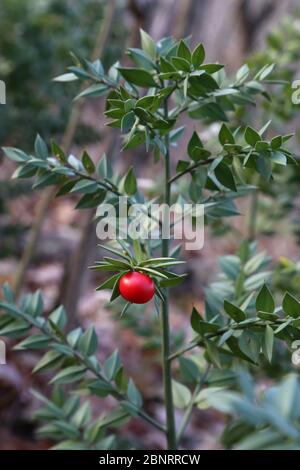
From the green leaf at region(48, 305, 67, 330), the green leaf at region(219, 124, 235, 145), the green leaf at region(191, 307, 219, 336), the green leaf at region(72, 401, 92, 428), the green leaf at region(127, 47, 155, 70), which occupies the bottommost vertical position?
the green leaf at region(72, 401, 92, 428)

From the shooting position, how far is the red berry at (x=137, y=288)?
0.56m

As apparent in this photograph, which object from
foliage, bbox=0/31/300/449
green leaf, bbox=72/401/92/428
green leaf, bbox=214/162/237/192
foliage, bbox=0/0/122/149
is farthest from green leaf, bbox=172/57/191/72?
foliage, bbox=0/0/122/149

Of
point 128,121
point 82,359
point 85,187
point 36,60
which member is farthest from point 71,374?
point 36,60

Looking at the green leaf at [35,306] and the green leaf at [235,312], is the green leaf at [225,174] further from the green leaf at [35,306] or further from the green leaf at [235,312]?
the green leaf at [35,306]

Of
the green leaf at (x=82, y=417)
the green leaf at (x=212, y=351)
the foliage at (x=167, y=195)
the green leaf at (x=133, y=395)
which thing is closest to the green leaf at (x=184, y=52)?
the foliage at (x=167, y=195)

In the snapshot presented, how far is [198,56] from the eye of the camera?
0.62 m

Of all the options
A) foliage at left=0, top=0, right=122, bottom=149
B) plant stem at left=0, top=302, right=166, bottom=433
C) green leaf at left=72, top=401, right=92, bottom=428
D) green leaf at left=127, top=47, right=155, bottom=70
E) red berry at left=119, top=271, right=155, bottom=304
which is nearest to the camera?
red berry at left=119, top=271, right=155, bottom=304

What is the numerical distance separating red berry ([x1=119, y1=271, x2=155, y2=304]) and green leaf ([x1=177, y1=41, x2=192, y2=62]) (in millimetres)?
245

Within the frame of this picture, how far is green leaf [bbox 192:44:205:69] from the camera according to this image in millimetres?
610

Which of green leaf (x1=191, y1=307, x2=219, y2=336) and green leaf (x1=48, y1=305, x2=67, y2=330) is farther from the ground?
green leaf (x1=48, y1=305, x2=67, y2=330)

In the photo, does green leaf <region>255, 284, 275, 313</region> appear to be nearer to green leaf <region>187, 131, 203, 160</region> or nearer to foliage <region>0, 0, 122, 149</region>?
green leaf <region>187, 131, 203, 160</region>

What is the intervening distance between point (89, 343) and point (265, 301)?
0.28 metres

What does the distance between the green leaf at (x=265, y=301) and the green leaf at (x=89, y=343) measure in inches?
10.4

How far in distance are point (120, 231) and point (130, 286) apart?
0.48ft
